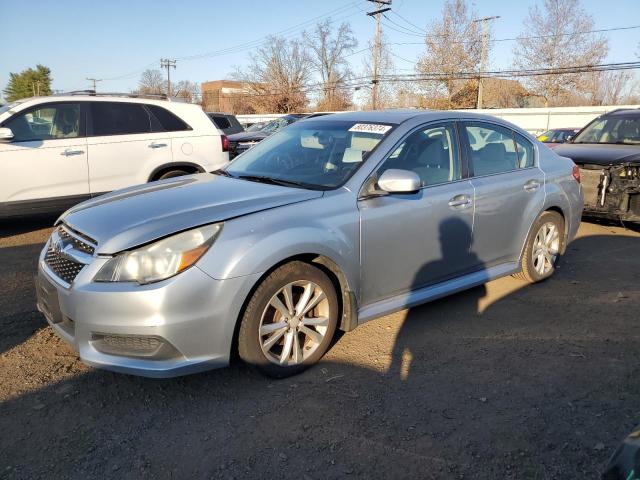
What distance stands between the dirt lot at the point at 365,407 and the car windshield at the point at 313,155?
126cm

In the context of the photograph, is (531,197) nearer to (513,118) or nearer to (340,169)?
(340,169)

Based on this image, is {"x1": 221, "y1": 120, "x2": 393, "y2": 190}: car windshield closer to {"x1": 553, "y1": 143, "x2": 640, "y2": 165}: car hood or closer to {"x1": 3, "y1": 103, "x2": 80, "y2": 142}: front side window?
{"x1": 3, "y1": 103, "x2": 80, "y2": 142}: front side window

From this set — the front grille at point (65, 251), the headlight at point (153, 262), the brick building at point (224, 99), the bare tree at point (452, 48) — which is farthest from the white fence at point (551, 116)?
the brick building at point (224, 99)

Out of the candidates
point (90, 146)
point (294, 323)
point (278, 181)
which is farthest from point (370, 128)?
point (90, 146)

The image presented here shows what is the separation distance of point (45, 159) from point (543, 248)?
19.7 feet

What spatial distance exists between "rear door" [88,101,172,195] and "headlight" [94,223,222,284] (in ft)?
14.8

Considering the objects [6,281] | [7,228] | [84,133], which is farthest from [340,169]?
[7,228]

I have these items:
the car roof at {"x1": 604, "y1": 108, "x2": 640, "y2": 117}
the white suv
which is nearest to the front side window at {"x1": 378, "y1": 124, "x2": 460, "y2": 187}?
the white suv

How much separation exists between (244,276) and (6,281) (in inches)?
131

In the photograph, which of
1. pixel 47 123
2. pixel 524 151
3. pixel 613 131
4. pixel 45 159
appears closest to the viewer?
pixel 524 151

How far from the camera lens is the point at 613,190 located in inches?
276

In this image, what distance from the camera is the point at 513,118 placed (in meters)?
33.3

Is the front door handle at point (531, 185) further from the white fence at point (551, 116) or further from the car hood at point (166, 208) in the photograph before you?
the white fence at point (551, 116)

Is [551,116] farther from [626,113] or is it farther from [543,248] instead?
[543,248]
